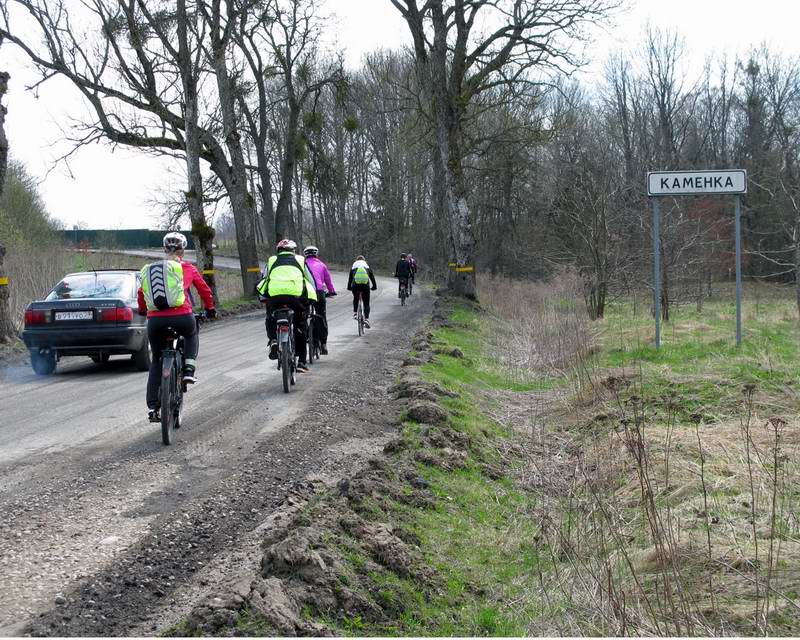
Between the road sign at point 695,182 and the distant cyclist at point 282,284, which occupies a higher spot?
the road sign at point 695,182

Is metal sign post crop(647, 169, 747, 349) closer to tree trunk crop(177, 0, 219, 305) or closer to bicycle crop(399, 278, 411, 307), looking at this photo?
tree trunk crop(177, 0, 219, 305)

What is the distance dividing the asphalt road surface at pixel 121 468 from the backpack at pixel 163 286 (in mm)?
1233

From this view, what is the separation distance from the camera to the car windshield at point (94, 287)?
13430 millimetres

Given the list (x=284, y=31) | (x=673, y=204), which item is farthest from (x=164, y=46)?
(x=673, y=204)

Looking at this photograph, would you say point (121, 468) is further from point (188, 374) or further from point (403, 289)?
point (403, 289)

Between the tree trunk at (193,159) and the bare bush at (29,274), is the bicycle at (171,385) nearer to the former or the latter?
the bare bush at (29,274)

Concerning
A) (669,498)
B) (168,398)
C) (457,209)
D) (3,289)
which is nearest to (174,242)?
(168,398)

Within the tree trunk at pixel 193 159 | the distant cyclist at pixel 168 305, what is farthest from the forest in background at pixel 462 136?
the distant cyclist at pixel 168 305

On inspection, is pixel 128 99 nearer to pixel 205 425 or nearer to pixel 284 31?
pixel 284 31

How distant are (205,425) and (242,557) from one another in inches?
163

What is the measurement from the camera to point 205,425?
28.4 feet

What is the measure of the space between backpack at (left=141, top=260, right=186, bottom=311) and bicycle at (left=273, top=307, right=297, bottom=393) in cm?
279

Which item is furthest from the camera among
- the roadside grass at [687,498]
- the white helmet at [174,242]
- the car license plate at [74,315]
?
the car license plate at [74,315]

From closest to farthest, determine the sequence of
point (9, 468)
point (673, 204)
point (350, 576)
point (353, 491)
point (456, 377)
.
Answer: point (350, 576)
point (353, 491)
point (9, 468)
point (456, 377)
point (673, 204)
